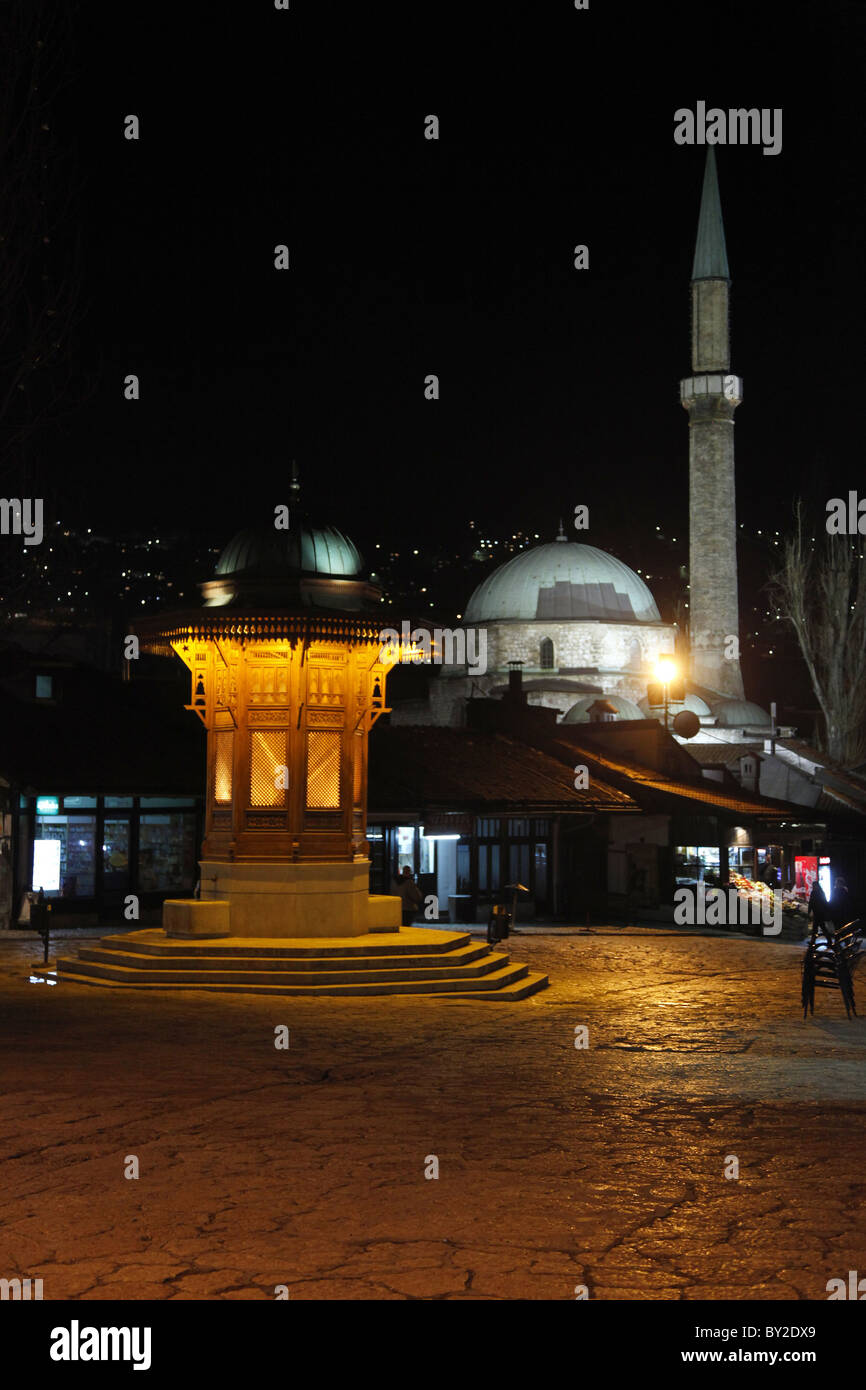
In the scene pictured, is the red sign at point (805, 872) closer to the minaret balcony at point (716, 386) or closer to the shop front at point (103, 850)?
the shop front at point (103, 850)

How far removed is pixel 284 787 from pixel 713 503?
41.9 metres

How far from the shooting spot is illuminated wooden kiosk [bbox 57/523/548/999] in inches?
722

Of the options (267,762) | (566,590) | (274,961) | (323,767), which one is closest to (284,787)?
(267,762)

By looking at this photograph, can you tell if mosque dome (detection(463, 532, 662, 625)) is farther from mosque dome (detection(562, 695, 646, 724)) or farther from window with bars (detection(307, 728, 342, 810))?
window with bars (detection(307, 728, 342, 810))

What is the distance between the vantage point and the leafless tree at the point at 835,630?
4734 centimetres

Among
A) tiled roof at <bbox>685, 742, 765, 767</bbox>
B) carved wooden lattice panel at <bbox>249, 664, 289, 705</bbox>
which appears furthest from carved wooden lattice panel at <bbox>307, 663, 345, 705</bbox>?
tiled roof at <bbox>685, 742, 765, 767</bbox>

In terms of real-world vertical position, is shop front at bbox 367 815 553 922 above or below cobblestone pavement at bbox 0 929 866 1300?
above

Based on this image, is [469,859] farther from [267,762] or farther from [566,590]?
[566,590]

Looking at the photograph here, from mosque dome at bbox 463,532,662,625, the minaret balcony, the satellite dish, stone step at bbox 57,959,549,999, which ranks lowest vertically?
stone step at bbox 57,959,549,999

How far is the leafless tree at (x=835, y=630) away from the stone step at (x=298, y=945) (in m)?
31.8

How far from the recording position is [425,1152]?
27.9 feet

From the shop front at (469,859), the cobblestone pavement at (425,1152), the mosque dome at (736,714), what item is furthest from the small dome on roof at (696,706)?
the cobblestone pavement at (425,1152)

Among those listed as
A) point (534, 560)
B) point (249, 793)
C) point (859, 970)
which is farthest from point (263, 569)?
point (534, 560)

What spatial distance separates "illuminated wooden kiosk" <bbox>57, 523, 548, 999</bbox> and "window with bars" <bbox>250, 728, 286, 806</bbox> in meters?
0.01
